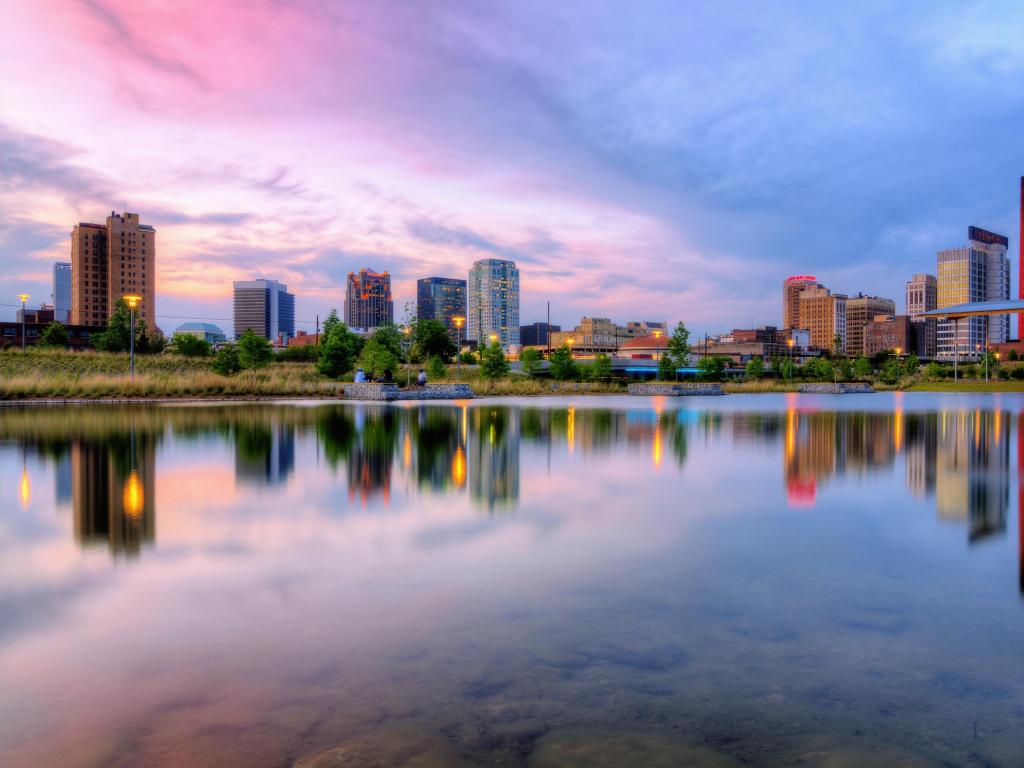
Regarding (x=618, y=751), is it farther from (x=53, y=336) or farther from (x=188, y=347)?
(x=53, y=336)

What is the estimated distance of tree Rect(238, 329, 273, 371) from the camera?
56.2 m

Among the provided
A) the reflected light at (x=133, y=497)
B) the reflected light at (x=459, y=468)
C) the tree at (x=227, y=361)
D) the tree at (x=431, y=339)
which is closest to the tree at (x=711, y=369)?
the tree at (x=431, y=339)

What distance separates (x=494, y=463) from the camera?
1555 centimetres

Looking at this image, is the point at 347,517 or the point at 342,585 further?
the point at 347,517

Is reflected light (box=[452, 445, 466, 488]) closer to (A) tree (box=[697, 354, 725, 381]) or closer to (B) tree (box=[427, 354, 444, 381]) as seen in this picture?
(B) tree (box=[427, 354, 444, 381])

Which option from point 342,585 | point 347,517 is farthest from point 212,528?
point 342,585

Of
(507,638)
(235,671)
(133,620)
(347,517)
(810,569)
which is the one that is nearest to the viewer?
(235,671)

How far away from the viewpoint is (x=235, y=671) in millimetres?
4762

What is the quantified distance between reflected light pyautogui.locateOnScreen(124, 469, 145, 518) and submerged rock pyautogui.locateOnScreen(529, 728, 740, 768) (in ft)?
26.1

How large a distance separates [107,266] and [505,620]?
21464 centimetres

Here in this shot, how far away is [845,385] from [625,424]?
60.6 m

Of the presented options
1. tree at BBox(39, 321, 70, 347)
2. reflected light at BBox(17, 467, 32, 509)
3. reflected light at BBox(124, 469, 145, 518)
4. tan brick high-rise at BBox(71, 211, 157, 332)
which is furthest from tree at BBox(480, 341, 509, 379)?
tan brick high-rise at BBox(71, 211, 157, 332)

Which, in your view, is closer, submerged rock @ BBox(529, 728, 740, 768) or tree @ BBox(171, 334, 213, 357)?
submerged rock @ BBox(529, 728, 740, 768)

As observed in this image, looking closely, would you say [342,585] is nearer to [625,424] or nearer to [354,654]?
[354,654]
